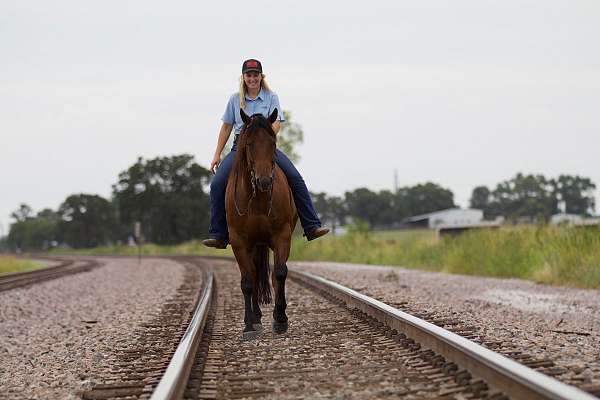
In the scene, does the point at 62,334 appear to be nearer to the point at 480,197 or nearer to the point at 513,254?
the point at 513,254

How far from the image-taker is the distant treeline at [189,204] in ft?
287

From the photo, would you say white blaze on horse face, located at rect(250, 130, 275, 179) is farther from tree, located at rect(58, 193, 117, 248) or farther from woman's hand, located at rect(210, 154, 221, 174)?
tree, located at rect(58, 193, 117, 248)

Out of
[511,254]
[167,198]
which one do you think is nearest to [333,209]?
[167,198]

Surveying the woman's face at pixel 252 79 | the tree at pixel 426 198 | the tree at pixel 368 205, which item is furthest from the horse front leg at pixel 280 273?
the tree at pixel 426 198

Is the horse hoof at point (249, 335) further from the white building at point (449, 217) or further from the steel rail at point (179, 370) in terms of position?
the white building at point (449, 217)

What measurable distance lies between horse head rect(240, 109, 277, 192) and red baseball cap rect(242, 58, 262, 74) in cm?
84

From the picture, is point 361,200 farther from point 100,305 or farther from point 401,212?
point 100,305

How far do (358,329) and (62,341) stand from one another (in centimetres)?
396

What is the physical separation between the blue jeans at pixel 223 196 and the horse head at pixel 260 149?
0.77m

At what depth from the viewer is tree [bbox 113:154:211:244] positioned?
3391 inches

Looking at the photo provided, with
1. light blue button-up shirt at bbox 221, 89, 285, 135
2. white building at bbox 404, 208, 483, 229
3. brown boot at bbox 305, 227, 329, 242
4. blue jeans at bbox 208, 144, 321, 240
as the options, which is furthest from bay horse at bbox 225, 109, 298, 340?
white building at bbox 404, 208, 483, 229

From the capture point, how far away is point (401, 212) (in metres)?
163

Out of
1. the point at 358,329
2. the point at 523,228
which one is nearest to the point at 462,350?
the point at 358,329

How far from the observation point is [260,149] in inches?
244
